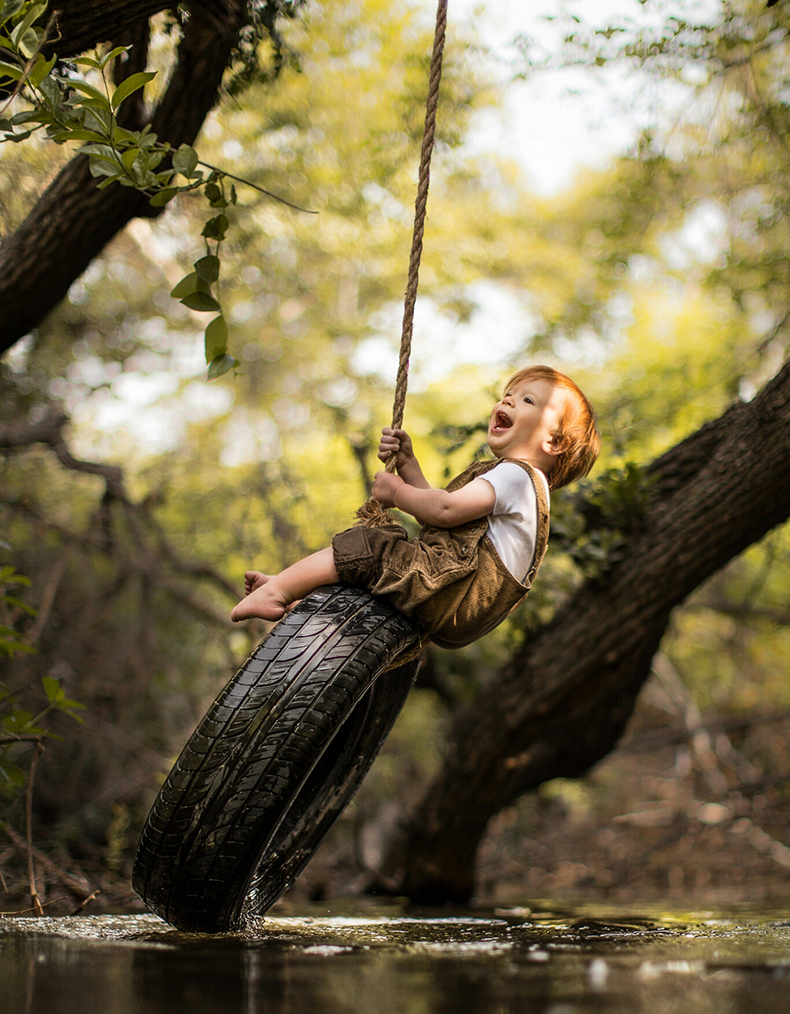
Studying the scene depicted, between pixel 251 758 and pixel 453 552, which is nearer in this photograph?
pixel 251 758

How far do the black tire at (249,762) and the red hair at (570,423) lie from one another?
0.77 m

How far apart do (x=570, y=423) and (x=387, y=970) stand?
147cm

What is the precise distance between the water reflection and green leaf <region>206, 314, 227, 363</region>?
5.03 ft

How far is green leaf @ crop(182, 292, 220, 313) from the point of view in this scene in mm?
2285

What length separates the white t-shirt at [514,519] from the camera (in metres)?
2.10

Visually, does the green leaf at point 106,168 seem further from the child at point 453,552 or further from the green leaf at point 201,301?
the child at point 453,552

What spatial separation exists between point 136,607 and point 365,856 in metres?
2.08

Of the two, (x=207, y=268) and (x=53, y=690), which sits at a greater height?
Answer: (x=207, y=268)

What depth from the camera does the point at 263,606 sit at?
213 cm

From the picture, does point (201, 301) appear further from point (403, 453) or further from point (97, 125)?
point (403, 453)

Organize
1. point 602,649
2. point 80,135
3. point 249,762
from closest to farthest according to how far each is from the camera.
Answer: point 249,762 < point 80,135 < point 602,649

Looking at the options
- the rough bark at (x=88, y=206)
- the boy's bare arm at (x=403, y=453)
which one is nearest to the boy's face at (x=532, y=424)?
the boy's bare arm at (x=403, y=453)

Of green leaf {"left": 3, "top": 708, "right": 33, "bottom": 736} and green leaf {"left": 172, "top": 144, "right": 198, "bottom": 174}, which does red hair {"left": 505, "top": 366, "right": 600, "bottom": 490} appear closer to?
green leaf {"left": 172, "top": 144, "right": 198, "bottom": 174}

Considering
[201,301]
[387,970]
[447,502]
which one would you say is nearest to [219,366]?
[201,301]
